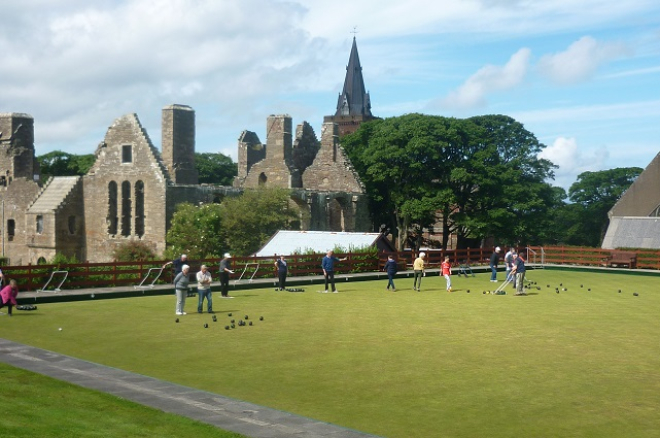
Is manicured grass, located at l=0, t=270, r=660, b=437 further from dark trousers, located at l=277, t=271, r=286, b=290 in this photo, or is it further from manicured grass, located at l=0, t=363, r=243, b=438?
dark trousers, located at l=277, t=271, r=286, b=290

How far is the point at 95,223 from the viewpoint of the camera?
2233 inches

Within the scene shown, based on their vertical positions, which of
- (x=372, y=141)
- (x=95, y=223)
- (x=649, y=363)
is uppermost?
(x=372, y=141)

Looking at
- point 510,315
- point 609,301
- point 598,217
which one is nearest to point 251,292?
point 510,315

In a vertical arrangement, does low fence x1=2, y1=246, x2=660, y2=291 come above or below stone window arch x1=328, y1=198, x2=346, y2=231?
below

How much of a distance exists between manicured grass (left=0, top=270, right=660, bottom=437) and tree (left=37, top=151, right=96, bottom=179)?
76.8m

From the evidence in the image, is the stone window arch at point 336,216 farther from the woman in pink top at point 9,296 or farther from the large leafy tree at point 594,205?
the woman in pink top at point 9,296

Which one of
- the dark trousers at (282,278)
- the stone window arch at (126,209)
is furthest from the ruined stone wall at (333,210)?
the dark trousers at (282,278)

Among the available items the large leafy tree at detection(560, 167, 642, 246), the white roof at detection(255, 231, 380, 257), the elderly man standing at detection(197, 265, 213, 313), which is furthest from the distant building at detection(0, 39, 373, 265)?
the large leafy tree at detection(560, 167, 642, 246)

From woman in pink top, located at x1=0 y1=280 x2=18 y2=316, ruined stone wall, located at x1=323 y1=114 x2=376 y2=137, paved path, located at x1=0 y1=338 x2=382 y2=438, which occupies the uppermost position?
ruined stone wall, located at x1=323 y1=114 x2=376 y2=137

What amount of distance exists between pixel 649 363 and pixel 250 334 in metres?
8.64

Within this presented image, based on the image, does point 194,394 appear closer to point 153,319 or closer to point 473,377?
point 473,377

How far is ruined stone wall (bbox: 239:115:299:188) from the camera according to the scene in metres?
61.8

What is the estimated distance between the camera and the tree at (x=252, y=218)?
164 ft

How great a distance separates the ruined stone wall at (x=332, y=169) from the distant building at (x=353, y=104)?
166 feet
